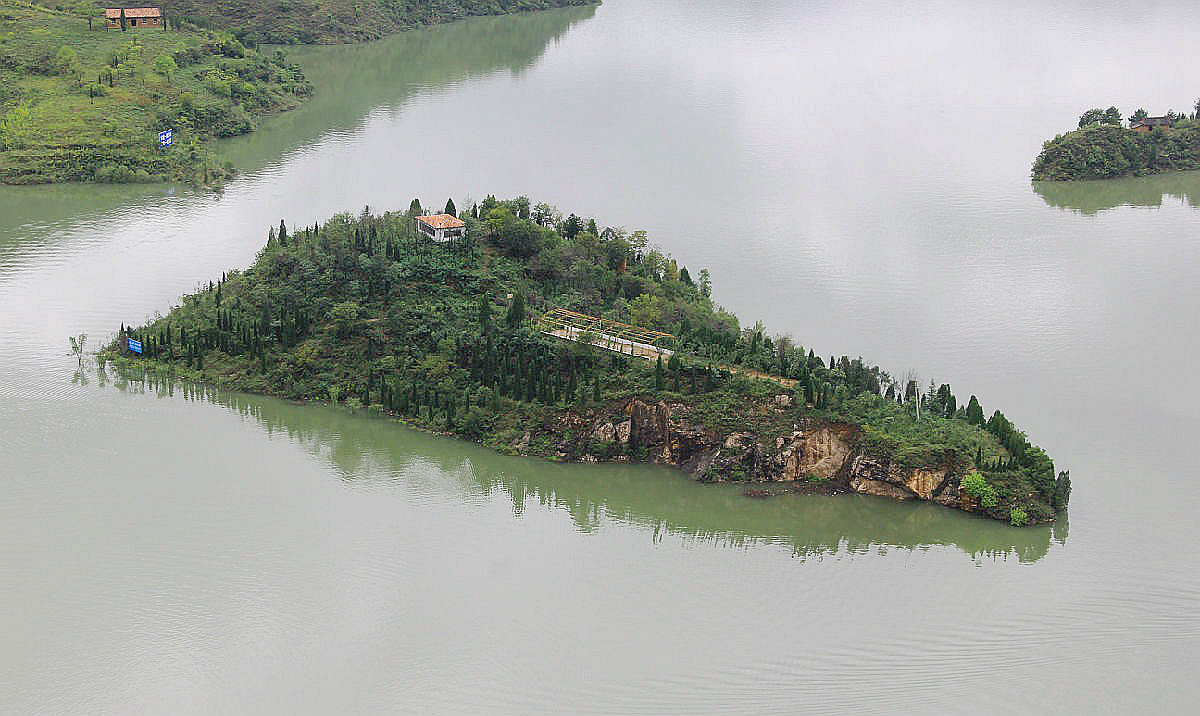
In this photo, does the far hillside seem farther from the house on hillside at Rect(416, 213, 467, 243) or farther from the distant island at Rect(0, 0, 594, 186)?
the house on hillside at Rect(416, 213, 467, 243)

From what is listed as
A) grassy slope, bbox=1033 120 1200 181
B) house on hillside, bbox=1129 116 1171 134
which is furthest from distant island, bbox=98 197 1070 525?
house on hillside, bbox=1129 116 1171 134

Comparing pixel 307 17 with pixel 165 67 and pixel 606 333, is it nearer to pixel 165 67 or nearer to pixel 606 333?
pixel 165 67

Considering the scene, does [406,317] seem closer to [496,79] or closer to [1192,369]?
[1192,369]

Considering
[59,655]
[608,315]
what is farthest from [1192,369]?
[59,655]

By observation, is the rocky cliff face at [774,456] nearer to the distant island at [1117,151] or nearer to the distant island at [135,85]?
the distant island at [135,85]

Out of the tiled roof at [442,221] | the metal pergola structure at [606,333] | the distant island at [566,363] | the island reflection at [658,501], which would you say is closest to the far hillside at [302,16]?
the tiled roof at [442,221]

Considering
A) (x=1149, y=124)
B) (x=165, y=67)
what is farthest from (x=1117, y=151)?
(x=165, y=67)

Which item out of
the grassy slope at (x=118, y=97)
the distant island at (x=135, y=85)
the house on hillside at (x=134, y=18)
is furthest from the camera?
the house on hillside at (x=134, y=18)
